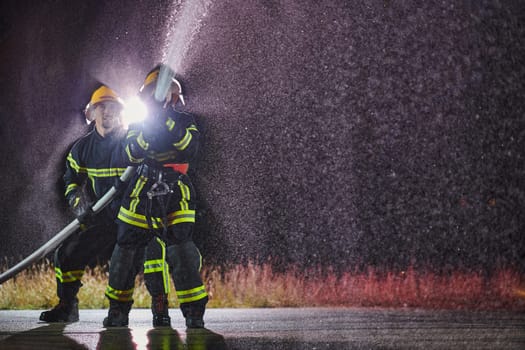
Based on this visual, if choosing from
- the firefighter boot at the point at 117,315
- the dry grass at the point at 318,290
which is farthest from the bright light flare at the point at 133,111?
the dry grass at the point at 318,290

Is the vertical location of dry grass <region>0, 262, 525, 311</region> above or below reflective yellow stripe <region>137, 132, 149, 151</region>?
below

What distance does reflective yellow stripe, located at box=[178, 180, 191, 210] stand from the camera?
620 centimetres

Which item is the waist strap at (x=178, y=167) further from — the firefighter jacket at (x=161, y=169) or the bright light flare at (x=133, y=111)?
the bright light flare at (x=133, y=111)

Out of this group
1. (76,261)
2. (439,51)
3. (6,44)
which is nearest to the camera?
(76,261)

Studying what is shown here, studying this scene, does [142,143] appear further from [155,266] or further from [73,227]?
[73,227]

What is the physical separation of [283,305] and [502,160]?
4.50 meters

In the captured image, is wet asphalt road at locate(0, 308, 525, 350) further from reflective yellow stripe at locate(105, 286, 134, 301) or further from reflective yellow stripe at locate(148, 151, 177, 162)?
reflective yellow stripe at locate(148, 151, 177, 162)

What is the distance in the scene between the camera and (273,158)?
36.3ft

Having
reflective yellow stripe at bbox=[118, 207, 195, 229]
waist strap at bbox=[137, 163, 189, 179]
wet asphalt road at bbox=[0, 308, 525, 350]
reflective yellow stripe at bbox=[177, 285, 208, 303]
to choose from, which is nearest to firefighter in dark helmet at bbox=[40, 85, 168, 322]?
wet asphalt road at bbox=[0, 308, 525, 350]

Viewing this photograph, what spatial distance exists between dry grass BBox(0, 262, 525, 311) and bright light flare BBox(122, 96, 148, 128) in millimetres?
2375

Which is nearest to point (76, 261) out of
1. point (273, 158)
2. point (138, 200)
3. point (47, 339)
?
point (138, 200)

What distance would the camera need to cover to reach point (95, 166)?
22.5 feet

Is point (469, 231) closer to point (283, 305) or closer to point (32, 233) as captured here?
point (283, 305)

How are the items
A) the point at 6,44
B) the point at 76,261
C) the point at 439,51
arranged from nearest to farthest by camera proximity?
the point at 76,261
the point at 6,44
the point at 439,51
